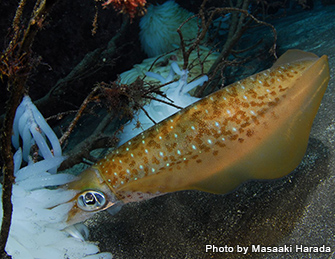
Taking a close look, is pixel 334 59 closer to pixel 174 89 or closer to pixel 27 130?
pixel 174 89

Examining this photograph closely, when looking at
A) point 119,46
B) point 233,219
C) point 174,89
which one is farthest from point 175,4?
point 233,219

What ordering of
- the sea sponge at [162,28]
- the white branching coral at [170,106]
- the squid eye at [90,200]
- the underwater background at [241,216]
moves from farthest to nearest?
the sea sponge at [162,28], the white branching coral at [170,106], the squid eye at [90,200], the underwater background at [241,216]

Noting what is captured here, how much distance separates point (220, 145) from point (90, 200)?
3.97 ft

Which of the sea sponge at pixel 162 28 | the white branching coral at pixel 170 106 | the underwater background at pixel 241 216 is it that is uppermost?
the sea sponge at pixel 162 28

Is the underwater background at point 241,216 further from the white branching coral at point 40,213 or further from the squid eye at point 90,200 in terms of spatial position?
the squid eye at point 90,200

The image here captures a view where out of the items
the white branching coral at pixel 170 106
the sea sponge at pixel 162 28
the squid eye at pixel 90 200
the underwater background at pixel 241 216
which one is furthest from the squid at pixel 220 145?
the sea sponge at pixel 162 28

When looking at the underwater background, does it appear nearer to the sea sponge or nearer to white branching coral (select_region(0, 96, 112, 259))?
white branching coral (select_region(0, 96, 112, 259))

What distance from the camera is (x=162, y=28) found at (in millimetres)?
5367

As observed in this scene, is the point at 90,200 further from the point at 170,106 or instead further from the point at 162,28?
the point at 162,28

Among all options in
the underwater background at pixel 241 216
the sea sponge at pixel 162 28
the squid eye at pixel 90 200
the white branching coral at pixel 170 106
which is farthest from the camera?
the sea sponge at pixel 162 28

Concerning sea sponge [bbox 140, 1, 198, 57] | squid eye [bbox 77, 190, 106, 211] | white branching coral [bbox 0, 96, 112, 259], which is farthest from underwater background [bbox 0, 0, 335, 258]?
sea sponge [bbox 140, 1, 198, 57]

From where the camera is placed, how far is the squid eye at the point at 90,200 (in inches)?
80.4

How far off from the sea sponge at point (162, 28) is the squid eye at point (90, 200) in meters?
4.23

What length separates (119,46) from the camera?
16.2ft
